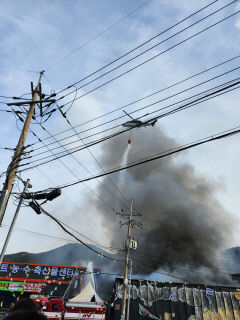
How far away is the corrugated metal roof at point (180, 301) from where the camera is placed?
2039 cm

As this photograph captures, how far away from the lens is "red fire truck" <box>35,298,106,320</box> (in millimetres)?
16467

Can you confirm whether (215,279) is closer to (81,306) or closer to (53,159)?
(81,306)

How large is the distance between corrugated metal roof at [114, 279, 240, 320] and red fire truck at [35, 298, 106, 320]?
3.42m

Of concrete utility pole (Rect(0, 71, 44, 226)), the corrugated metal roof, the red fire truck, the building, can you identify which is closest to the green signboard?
the building

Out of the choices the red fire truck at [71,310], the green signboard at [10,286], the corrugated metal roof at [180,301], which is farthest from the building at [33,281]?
the red fire truck at [71,310]

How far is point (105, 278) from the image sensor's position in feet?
138

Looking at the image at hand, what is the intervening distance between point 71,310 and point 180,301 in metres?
10.5

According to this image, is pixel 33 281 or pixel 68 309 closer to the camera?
pixel 68 309

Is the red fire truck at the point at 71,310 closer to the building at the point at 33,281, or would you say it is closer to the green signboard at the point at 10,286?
the building at the point at 33,281

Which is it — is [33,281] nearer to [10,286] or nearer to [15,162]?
[10,286]

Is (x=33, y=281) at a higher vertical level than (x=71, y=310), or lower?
higher

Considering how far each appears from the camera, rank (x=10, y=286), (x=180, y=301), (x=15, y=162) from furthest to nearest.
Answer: (x=10, y=286) < (x=180, y=301) < (x=15, y=162)

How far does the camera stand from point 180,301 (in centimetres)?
2095

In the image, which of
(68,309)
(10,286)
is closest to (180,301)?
(68,309)
